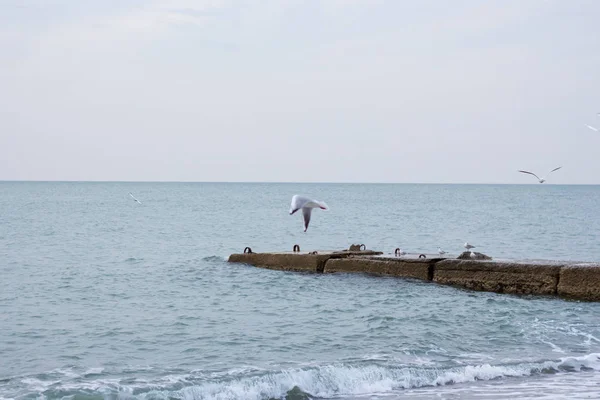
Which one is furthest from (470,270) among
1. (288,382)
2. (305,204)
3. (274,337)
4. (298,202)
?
(288,382)

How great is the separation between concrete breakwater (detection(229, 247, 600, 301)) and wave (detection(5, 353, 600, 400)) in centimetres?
533

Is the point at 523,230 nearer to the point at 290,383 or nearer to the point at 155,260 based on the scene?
the point at 155,260

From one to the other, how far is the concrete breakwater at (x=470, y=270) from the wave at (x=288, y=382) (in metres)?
5.33

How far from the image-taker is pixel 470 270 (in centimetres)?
1925

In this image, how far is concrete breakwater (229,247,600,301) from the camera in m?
17.4

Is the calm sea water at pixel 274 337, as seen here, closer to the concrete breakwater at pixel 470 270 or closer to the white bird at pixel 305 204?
the concrete breakwater at pixel 470 270

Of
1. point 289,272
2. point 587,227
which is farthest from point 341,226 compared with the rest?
point 289,272

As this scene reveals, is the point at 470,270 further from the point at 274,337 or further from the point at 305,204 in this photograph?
the point at 305,204

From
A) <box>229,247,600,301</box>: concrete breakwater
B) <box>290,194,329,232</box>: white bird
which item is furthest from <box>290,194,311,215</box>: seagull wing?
<box>229,247,600,301</box>: concrete breakwater

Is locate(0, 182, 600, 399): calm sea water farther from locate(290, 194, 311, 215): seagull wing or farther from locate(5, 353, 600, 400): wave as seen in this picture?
locate(290, 194, 311, 215): seagull wing

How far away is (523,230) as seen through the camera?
5144cm

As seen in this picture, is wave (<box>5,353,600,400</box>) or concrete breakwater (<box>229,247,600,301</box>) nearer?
wave (<box>5,353,600,400</box>)

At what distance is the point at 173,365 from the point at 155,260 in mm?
18479

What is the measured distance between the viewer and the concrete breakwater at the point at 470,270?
1744 centimetres
